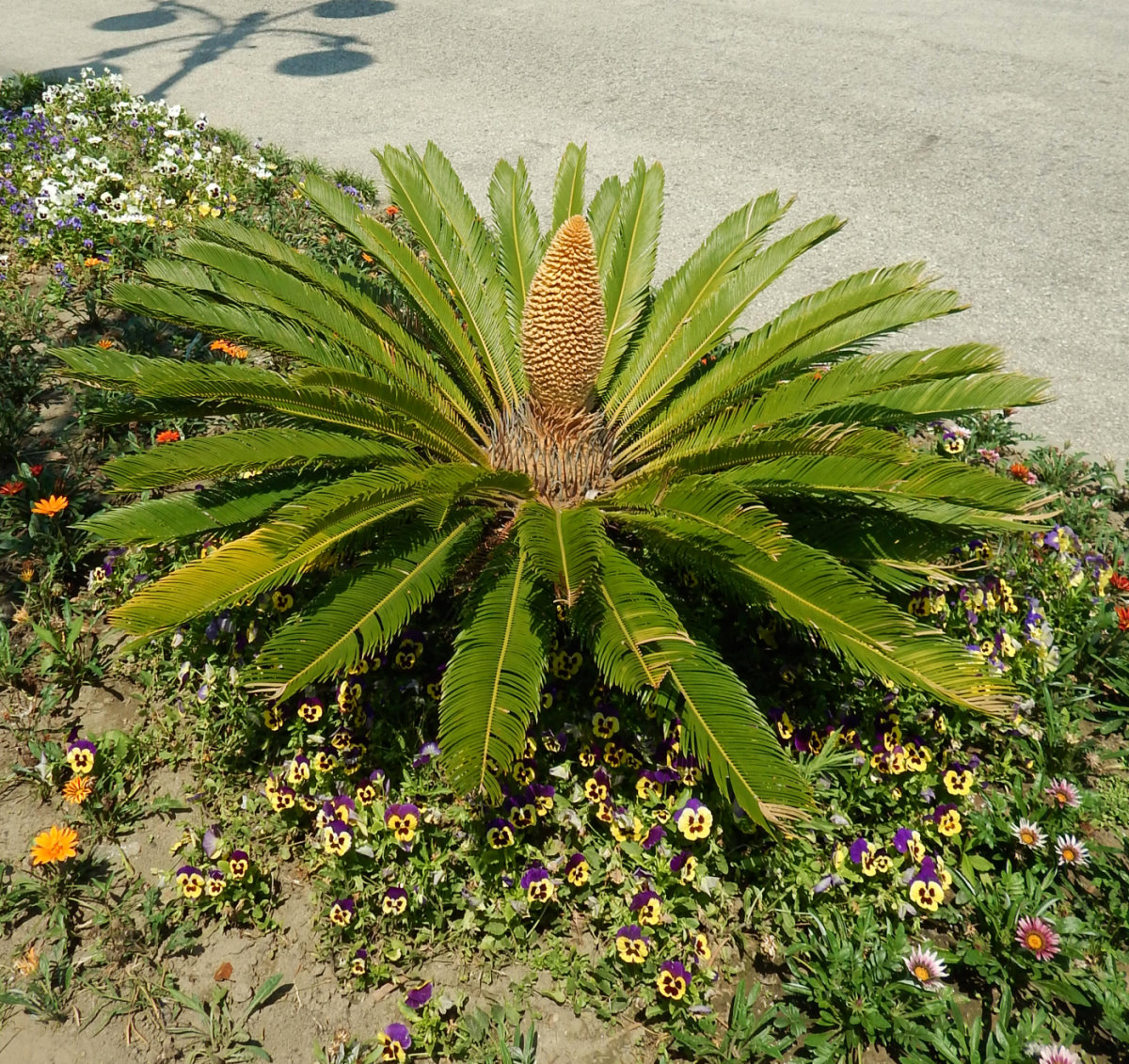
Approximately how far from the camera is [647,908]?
2.00 m

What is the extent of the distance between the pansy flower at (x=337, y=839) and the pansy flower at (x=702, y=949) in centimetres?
90

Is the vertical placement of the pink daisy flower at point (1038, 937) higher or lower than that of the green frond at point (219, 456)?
lower

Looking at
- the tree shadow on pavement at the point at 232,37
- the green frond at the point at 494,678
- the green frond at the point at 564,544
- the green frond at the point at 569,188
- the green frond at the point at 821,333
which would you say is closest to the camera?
the green frond at the point at 494,678

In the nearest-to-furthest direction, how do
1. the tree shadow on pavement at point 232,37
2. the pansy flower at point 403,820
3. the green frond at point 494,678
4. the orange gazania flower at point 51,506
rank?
the green frond at point 494,678 < the pansy flower at point 403,820 < the orange gazania flower at point 51,506 < the tree shadow on pavement at point 232,37

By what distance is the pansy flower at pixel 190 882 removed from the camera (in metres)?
2.04

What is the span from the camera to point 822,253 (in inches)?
202

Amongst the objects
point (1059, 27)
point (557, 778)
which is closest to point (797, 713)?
point (557, 778)

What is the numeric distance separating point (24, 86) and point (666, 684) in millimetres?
8201

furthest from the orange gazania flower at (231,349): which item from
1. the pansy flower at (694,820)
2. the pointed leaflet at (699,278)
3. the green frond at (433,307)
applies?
the pansy flower at (694,820)

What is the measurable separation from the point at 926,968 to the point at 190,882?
5.83 ft

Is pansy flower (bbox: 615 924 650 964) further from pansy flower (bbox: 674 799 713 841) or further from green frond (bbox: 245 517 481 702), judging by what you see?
green frond (bbox: 245 517 481 702)

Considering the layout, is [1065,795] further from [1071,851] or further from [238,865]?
[238,865]

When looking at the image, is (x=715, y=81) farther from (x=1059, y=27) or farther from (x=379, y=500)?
(x=379, y=500)

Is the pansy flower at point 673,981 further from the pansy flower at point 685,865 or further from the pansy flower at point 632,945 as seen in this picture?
the pansy flower at point 685,865
